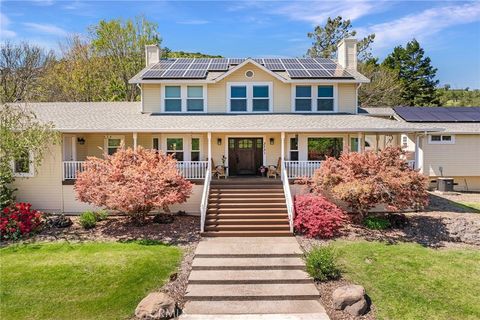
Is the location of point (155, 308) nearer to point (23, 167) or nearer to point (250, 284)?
point (250, 284)

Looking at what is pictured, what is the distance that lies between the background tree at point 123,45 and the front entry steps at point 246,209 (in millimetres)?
21208

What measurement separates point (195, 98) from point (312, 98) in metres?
6.54

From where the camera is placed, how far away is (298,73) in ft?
63.6

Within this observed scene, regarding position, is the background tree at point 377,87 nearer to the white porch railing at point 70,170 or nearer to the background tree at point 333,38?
the background tree at point 333,38

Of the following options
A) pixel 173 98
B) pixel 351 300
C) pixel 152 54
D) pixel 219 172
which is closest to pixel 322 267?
pixel 351 300

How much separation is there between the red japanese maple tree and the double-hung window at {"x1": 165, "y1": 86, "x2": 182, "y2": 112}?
213 inches

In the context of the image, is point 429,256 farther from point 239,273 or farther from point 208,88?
point 208,88

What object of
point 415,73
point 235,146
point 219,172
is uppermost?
point 415,73

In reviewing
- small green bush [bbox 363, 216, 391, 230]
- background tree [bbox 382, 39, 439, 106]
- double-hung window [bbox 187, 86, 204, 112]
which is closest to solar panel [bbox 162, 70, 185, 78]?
double-hung window [bbox 187, 86, 204, 112]

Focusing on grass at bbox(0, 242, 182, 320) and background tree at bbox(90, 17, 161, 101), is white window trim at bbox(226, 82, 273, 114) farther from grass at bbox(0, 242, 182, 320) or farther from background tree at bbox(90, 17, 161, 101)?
background tree at bbox(90, 17, 161, 101)

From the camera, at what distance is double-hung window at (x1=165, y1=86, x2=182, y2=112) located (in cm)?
1906

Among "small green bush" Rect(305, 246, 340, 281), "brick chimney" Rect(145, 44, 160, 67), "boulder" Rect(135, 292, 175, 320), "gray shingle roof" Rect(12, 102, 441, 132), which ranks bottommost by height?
"boulder" Rect(135, 292, 175, 320)

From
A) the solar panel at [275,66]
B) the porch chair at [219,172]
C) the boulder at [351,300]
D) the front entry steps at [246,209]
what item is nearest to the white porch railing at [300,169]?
the front entry steps at [246,209]

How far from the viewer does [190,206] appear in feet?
51.2
